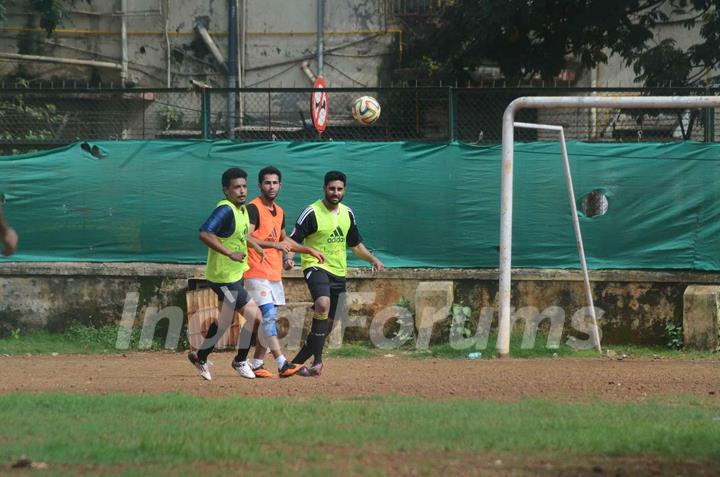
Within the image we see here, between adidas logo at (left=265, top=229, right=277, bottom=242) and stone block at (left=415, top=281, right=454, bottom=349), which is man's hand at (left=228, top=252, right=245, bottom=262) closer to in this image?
adidas logo at (left=265, top=229, right=277, bottom=242)

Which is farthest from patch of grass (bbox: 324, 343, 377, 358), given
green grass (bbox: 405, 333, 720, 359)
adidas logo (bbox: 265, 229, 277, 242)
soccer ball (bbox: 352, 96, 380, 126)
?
adidas logo (bbox: 265, 229, 277, 242)

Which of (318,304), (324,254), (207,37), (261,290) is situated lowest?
(318,304)

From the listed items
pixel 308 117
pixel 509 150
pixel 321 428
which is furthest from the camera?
pixel 308 117

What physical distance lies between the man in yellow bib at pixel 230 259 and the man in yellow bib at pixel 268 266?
0.63 feet

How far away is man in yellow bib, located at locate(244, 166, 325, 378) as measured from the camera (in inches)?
434

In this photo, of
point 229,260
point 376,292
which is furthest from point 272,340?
point 376,292

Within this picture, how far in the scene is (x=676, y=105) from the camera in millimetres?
12867

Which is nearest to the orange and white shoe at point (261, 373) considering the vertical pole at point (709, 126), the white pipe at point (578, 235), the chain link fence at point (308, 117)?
the chain link fence at point (308, 117)

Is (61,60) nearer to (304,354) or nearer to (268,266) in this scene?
(268,266)

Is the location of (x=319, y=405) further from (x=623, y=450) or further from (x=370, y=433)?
(x=623, y=450)

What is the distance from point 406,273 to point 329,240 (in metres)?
3.06

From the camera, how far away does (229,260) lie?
1077 cm

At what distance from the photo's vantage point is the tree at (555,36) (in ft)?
63.2

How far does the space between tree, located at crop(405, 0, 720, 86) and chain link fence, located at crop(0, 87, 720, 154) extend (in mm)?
1128
